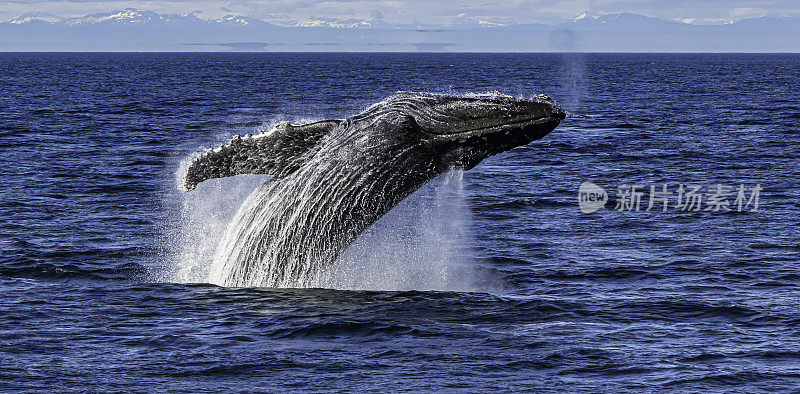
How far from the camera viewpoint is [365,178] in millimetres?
12312

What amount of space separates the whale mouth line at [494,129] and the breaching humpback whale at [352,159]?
1 cm

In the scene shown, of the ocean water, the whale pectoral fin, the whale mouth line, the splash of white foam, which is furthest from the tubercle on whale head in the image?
the ocean water

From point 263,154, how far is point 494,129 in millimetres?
2752

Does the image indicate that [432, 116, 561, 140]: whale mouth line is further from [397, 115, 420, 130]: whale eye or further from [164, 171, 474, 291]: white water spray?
[164, 171, 474, 291]: white water spray

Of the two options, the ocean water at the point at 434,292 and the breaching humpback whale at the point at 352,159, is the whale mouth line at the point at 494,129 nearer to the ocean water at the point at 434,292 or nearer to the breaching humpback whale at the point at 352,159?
the breaching humpback whale at the point at 352,159

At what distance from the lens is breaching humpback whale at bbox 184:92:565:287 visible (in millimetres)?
11820

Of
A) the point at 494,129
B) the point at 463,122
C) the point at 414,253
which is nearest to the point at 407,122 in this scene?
the point at 463,122

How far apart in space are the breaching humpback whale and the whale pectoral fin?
0.01m

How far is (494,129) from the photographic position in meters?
11.7

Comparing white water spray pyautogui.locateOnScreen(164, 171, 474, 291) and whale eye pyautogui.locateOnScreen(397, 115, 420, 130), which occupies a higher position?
whale eye pyautogui.locateOnScreen(397, 115, 420, 130)

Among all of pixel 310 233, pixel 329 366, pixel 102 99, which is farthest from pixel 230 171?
pixel 102 99

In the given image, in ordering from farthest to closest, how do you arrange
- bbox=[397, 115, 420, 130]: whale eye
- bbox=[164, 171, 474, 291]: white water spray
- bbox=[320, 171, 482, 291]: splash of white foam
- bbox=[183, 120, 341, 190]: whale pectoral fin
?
1. bbox=[164, 171, 474, 291]: white water spray
2. bbox=[320, 171, 482, 291]: splash of white foam
3. bbox=[183, 120, 341, 190]: whale pectoral fin
4. bbox=[397, 115, 420, 130]: whale eye

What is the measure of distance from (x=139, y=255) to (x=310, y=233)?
7.29 m

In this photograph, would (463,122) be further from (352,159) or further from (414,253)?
(414,253)
